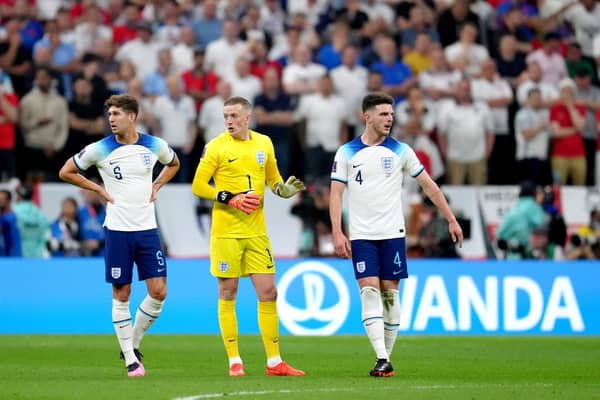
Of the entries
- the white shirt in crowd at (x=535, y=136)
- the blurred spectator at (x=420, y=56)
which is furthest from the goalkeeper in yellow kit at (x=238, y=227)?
the blurred spectator at (x=420, y=56)

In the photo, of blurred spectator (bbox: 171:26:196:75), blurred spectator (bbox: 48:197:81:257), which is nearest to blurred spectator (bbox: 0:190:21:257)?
blurred spectator (bbox: 48:197:81:257)

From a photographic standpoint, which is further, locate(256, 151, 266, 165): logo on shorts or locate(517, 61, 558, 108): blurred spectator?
locate(517, 61, 558, 108): blurred spectator

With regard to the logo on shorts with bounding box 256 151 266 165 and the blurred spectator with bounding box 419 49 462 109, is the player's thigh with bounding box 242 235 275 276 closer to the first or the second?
the logo on shorts with bounding box 256 151 266 165

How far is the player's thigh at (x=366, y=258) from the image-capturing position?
13.5 m

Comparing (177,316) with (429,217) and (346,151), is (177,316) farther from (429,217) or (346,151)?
(346,151)

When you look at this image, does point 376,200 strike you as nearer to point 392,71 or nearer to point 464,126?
point 464,126

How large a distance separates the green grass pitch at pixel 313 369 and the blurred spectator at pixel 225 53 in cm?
738

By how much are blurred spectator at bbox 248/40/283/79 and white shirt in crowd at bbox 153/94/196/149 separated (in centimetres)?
180

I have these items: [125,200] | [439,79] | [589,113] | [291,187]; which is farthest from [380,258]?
[589,113]

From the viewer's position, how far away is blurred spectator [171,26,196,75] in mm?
25812

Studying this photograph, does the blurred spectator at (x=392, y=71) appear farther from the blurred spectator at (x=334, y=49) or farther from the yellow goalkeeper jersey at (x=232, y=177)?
the yellow goalkeeper jersey at (x=232, y=177)

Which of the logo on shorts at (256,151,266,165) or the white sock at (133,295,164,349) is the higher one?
the logo on shorts at (256,151,266,165)

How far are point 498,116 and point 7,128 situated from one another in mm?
9660

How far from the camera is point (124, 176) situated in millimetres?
13625
